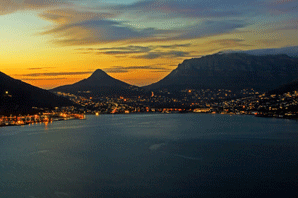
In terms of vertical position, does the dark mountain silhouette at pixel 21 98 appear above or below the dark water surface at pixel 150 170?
above

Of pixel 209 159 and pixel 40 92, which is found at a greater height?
Result: pixel 40 92

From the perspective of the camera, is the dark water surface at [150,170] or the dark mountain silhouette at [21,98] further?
the dark mountain silhouette at [21,98]

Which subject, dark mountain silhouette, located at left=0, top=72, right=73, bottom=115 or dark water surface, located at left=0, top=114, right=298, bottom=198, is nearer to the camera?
dark water surface, located at left=0, top=114, right=298, bottom=198

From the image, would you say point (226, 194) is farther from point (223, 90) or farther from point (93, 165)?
point (223, 90)

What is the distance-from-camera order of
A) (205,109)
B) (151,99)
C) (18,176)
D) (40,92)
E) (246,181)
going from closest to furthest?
(246,181), (18,176), (40,92), (205,109), (151,99)

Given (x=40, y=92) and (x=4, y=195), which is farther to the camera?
(x=40, y=92)

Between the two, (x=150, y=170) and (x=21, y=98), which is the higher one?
(x=21, y=98)

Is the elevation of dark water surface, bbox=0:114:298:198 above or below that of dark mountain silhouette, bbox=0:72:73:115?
below

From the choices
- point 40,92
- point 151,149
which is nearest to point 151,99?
point 40,92
